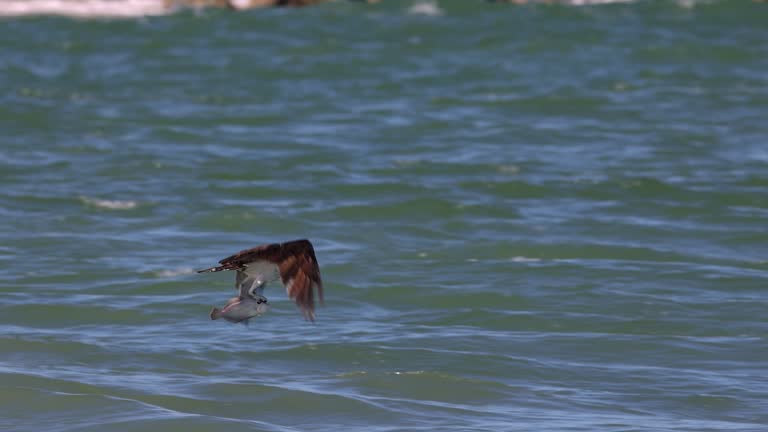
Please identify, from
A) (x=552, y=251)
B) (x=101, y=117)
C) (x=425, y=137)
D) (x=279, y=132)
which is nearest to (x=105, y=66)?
(x=101, y=117)

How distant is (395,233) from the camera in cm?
1005

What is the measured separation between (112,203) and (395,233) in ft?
8.38

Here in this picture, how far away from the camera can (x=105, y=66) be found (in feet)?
64.0

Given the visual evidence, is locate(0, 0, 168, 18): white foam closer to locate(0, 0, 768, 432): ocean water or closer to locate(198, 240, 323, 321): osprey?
locate(0, 0, 768, 432): ocean water

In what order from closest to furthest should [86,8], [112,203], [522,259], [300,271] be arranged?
[300,271]
[522,259]
[112,203]
[86,8]

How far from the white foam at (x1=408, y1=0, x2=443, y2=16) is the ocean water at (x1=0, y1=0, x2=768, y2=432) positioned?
417 centimetres

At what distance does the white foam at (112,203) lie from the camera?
1059 cm

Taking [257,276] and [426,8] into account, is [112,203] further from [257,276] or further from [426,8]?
[426,8]

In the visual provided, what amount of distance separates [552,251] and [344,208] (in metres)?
2.24

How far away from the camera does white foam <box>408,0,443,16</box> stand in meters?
25.3

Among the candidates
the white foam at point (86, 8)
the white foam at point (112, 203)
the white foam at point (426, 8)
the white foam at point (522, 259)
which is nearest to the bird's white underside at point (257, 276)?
the white foam at point (522, 259)

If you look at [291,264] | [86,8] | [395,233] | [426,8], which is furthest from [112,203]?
[86,8]

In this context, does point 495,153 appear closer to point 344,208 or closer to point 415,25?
point 344,208

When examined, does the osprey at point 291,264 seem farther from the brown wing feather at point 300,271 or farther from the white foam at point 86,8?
the white foam at point 86,8
